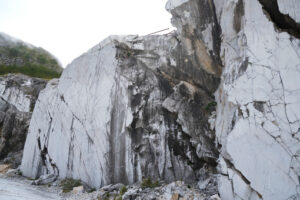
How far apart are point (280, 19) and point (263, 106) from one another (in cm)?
345

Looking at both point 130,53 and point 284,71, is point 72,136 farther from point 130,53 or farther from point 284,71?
point 284,71

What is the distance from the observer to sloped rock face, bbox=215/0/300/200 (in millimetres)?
6699

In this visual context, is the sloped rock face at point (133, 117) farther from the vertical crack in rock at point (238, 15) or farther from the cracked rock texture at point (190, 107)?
the vertical crack in rock at point (238, 15)

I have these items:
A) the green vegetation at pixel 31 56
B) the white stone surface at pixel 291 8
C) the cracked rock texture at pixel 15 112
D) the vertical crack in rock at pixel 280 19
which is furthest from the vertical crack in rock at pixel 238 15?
the green vegetation at pixel 31 56

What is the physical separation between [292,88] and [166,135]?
685 cm

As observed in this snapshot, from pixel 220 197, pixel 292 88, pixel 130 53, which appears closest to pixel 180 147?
pixel 220 197

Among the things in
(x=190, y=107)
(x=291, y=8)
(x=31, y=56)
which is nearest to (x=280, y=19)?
(x=291, y=8)

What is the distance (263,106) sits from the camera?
297 inches

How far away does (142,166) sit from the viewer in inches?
457

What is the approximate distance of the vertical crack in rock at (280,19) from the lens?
7297mm

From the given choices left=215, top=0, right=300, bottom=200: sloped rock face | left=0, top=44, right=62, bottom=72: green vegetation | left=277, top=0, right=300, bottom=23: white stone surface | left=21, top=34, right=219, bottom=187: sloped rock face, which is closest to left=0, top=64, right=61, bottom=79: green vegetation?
left=0, top=44, right=62, bottom=72: green vegetation

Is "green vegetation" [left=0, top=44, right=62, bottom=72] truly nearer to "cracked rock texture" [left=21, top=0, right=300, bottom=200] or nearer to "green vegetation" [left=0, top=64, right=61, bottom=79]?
"green vegetation" [left=0, top=64, right=61, bottom=79]

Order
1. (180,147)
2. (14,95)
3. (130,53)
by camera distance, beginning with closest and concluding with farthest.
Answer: (180,147), (130,53), (14,95)

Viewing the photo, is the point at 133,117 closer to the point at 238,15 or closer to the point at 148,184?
the point at 148,184
